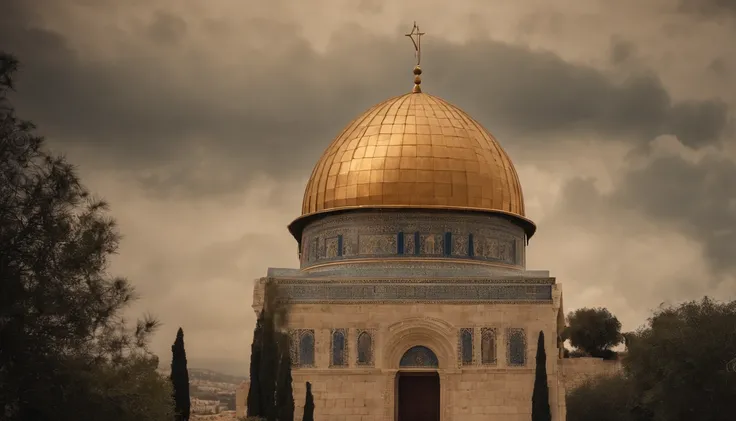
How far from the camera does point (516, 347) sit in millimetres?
28922

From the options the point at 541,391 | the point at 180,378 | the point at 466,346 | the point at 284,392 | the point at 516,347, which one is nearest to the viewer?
the point at 180,378

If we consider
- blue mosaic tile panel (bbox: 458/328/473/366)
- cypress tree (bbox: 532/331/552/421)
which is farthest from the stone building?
cypress tree (bbox: 532/331/552/421)

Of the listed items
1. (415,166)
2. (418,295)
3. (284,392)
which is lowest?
(284,392)

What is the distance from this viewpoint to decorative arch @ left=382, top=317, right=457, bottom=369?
29.1 m

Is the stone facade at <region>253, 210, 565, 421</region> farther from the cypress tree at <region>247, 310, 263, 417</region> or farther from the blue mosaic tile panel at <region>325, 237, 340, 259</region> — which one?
the cypress tree at <region>247, 310, 263, 417</region>

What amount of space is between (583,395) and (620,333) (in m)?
10.4

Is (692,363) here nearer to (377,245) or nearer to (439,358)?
(439,358)

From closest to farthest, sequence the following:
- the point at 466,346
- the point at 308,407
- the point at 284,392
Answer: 1. the point at 284,392
2. the point at 308,407
3. the point at 466,346

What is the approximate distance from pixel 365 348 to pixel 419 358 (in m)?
1.20

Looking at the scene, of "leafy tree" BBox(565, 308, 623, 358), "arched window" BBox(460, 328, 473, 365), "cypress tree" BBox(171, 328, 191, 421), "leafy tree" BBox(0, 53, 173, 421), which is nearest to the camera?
"leafy tree" BBox(0, 53, 173, 421)

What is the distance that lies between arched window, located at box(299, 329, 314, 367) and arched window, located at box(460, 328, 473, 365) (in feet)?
10.6

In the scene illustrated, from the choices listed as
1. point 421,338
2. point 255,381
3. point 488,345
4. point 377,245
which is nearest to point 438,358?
point 421,338

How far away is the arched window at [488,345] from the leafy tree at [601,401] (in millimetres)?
6813

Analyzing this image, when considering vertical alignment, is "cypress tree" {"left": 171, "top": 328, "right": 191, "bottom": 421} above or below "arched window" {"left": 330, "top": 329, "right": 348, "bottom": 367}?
below
